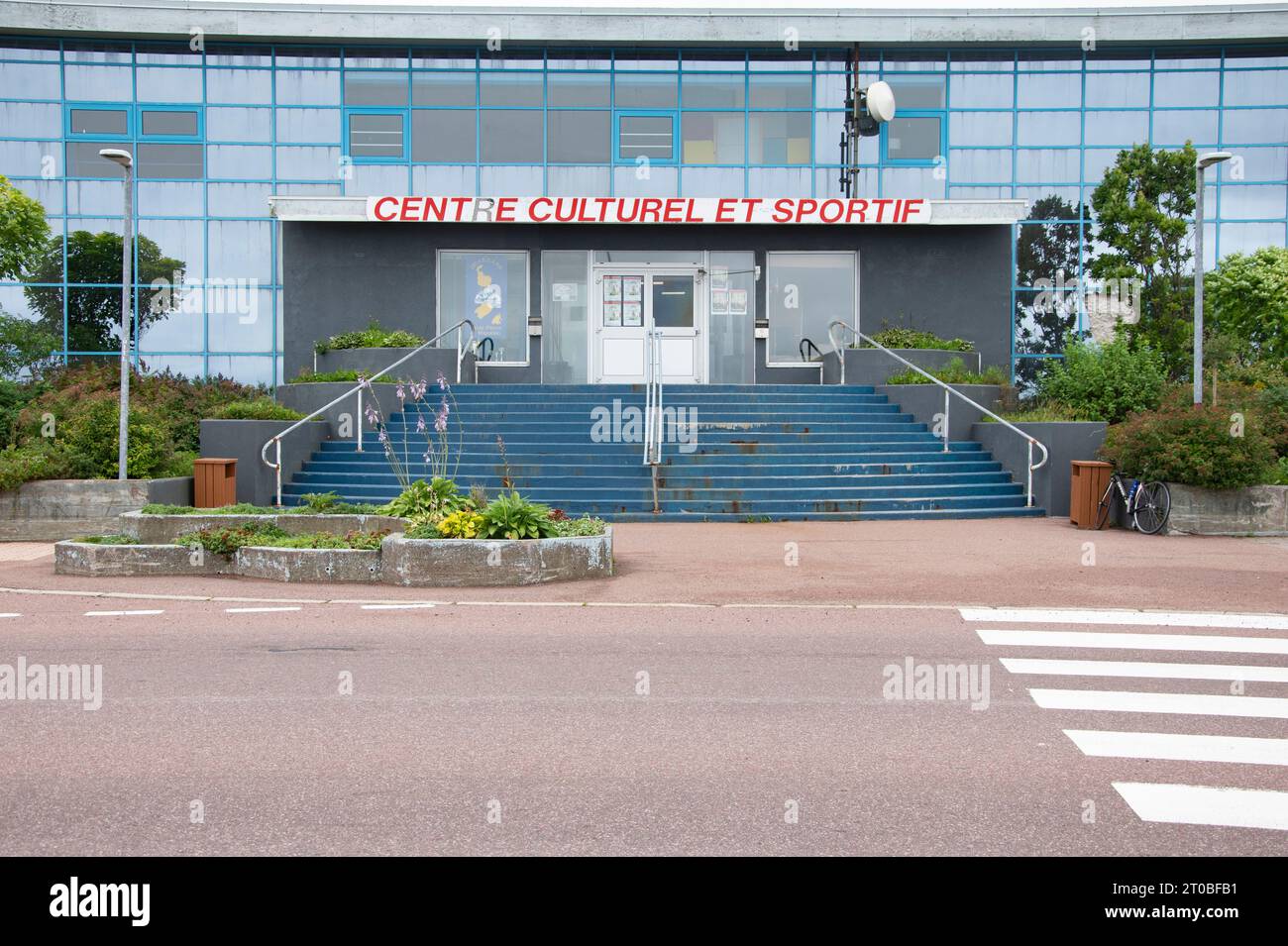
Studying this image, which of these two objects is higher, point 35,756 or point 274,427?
point 274,427

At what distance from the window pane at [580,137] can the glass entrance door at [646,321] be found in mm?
4067

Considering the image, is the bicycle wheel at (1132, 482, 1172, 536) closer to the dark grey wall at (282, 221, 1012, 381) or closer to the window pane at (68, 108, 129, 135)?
the dark grey wall at (282, 221, 1012, 381)

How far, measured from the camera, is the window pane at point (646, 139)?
2816cm

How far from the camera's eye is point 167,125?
1095 inches

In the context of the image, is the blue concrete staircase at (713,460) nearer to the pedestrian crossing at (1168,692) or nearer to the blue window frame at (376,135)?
the pedestrian crossing at (1168,692)

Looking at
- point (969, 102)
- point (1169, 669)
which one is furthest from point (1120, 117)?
point (1169, 669)

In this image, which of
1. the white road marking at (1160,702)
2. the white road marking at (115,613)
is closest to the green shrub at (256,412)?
the white road marking at (115,613)

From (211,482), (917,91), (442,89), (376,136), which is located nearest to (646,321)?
(442,89)

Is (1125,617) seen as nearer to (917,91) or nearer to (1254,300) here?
(1254,300)

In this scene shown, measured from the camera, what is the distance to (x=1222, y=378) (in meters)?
21.4

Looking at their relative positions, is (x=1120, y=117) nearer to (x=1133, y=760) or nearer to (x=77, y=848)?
(x=1133, y=760)

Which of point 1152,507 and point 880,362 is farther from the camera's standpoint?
point 880,362

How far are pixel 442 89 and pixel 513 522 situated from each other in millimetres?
19267
